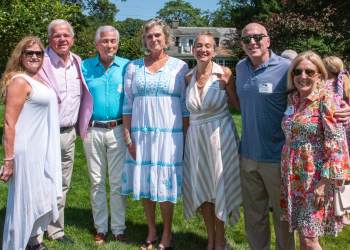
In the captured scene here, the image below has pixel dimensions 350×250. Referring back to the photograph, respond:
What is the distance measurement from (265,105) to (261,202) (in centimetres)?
96

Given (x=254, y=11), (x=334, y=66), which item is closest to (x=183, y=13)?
(x=254, y=11)

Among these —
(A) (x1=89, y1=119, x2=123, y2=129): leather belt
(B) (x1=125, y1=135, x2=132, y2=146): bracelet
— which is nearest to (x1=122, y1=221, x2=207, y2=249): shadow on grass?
(B) (x1=125, y1=135, x2=132, y2=146): bracelet

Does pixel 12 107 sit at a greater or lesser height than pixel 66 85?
lesser

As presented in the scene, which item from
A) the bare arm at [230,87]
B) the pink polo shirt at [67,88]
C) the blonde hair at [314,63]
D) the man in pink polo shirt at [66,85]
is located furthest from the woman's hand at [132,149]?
the blonde hair at [314,63]

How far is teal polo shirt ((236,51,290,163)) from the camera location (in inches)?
161

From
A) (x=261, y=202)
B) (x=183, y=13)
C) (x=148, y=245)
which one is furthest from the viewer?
(x=183, y=13)

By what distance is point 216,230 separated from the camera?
16.0ft

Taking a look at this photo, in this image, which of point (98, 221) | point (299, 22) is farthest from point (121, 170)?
point (299, 22)

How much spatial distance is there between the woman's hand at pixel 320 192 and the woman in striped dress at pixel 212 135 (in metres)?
1.15

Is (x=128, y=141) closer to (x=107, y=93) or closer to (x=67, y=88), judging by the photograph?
(x=107, y=93)

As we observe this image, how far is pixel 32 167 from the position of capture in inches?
170

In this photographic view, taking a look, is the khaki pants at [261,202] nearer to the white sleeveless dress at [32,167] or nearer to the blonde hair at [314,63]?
the blonde hair at [314,63]

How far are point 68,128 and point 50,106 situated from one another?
80 cm

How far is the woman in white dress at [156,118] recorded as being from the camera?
480 cm
